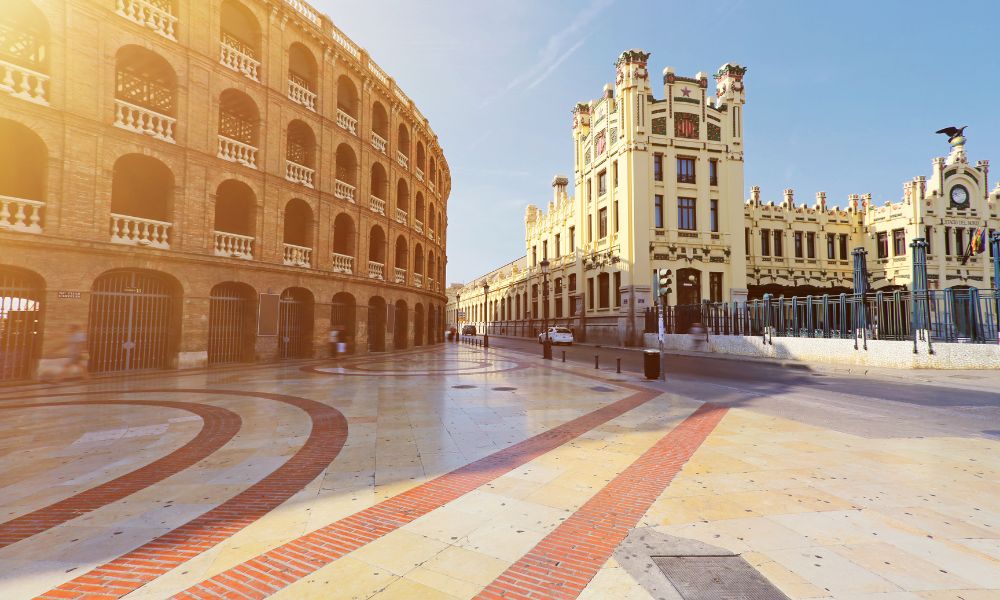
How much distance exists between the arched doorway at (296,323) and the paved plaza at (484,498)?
9.93 m

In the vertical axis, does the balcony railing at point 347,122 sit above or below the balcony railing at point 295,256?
above

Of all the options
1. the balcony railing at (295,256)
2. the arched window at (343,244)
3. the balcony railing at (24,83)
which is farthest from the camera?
the arched window at (343,244)

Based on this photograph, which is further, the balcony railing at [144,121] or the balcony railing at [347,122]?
the balcony railing at [347,122]

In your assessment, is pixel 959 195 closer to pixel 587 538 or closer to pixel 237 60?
pixel 587 538

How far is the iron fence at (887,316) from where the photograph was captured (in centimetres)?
1617

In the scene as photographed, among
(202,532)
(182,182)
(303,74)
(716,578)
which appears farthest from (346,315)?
(716,578)

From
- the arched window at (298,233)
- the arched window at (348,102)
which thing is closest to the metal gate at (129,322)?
the arched window at (298,233)

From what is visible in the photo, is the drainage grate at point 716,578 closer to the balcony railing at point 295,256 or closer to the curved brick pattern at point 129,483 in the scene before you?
the curved brick pattern at point 129,483

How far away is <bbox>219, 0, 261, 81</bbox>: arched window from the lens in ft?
54.9

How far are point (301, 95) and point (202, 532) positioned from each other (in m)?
19.7

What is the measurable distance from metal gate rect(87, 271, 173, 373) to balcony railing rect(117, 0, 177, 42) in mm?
7805

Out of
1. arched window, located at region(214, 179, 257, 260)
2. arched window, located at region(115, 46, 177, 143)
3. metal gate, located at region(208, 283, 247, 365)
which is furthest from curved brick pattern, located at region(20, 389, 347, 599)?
arched window, located at region(115, 46, 177, 143)

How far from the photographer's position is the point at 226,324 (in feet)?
55.4

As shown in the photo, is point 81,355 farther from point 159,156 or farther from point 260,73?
point 260,73
